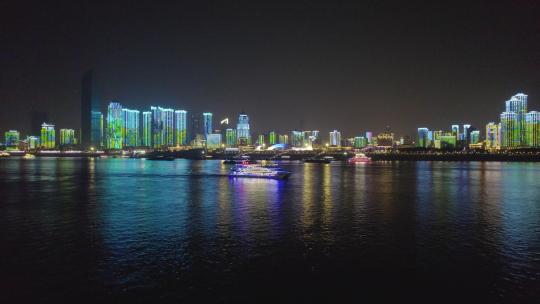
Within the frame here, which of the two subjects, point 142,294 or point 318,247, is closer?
point 142,294

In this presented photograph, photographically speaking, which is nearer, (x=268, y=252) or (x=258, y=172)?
(x=268, y=252)

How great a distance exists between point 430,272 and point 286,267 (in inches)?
187

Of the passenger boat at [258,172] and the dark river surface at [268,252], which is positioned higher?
the passenger boat at [258,172]

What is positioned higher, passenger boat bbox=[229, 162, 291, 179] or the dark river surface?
passenger boat bbox=[229, 162, 291, 179]

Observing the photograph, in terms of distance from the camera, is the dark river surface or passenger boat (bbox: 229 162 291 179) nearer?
the dark river surface

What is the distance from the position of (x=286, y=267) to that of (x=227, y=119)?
239 ft

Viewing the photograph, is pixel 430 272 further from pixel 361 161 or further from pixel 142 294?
pixel 361 161

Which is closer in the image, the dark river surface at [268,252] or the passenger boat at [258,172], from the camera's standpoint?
the dark river surface at [268,252]

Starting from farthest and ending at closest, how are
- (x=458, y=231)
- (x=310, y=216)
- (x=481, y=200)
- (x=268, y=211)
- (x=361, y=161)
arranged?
1. (x=361, y=161)
2. (x=481, y=200)
3. (x=268, y=211)
4. (x=310, y=216)
5. (x=458, y=231)

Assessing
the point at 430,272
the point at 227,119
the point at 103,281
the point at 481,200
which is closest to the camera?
the point at 103,281

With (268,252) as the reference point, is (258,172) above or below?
above

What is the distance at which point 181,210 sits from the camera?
2675 centimetres

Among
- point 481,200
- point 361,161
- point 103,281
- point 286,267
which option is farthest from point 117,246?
point 361,161

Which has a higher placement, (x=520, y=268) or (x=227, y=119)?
(x=227, y=119)
